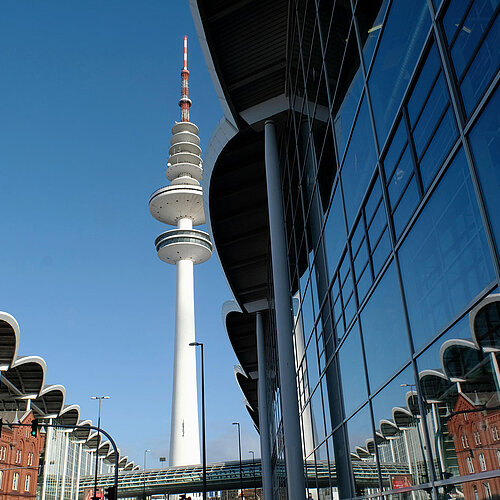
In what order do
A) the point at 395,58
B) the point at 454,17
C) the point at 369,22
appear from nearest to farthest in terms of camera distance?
the point at 454,17 → the point at 395,58 → the point at 369,22

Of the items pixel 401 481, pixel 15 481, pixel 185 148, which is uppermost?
pixel 185 148

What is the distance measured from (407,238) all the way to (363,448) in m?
4.34

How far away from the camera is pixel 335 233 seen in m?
12.0

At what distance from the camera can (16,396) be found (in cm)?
6531

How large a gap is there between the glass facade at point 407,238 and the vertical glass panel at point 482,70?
17 mm

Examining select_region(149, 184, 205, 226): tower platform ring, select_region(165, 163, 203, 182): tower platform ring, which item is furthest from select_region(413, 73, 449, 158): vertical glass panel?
select_region(165, 163, 203, 182): tower platform ring

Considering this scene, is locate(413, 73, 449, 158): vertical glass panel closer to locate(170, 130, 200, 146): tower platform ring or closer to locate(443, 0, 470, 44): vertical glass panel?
locate(443, 0, 470, 44): vertical glass panel

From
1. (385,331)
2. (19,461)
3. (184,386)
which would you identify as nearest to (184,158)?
(184,386)

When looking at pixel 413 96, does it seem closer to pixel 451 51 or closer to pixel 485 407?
pixel 451 51

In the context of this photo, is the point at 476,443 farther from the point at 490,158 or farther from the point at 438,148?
the point at 438,148

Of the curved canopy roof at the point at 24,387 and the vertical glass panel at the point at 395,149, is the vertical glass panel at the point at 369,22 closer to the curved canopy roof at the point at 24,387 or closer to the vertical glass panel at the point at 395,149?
the vertical glass panel at the point at 395,149

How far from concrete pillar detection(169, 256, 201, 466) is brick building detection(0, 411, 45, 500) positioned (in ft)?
111

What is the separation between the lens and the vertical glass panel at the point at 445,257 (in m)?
5.25

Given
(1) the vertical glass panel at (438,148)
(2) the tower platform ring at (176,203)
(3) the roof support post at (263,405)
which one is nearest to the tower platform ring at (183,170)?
(2) the tower platform ring at (176,203)
